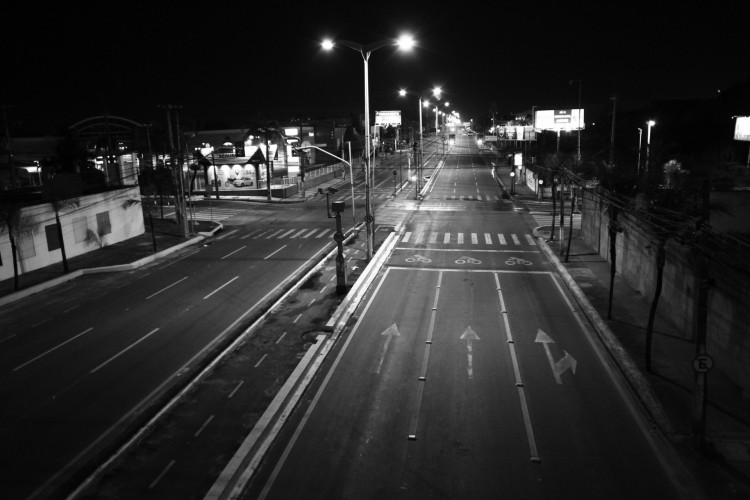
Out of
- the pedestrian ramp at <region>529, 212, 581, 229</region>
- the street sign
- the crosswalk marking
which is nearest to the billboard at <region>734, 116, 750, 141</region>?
the pedestrian ramp at <region>529, 212, 581, 229</region>

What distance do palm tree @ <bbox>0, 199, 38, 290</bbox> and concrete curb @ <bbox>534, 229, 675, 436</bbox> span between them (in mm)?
25243

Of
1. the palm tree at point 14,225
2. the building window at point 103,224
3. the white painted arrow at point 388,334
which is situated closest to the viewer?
the white painted arrow at point 388,334

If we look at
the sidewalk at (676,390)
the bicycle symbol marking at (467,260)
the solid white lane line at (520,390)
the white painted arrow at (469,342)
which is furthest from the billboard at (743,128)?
the white painted arrow at (469,342)

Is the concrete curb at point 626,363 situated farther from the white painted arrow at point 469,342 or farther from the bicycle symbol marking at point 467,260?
the bicycle symbol marking at point 467,260

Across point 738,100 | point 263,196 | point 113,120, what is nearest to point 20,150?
point 113,120

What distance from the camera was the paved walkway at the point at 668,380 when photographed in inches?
418

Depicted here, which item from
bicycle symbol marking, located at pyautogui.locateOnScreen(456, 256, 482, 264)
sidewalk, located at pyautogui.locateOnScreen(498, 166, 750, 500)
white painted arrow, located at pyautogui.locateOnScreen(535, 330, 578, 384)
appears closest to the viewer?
sidewalk, located at pyautogui.locateOnScreen(498, 166, 750, 500)

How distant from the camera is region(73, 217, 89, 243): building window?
32219 millimetres

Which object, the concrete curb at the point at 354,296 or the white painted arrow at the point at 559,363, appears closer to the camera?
the white painted arrow at the point at 559,363

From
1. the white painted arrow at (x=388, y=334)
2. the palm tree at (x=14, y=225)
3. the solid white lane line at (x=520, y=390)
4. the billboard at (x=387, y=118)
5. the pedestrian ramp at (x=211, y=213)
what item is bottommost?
the solid white lane line at (x=520, y=390)

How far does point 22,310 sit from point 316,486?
18.7 meters

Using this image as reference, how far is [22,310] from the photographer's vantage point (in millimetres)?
22547

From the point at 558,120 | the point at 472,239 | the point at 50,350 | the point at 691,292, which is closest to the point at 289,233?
the point at 472,239

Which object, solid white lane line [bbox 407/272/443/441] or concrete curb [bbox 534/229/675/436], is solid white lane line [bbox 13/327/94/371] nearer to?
solid white lane line [bbox 407/272/443/441]
